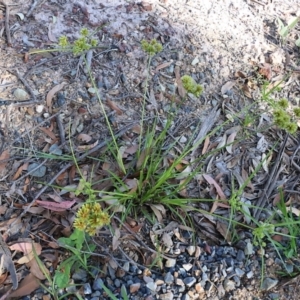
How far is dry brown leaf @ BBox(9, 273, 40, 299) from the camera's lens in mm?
1521

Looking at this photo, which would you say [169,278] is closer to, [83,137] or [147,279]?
[147,279]

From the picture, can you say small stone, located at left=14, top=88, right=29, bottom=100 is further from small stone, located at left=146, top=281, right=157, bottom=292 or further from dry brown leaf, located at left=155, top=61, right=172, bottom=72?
small stone, located at left=146, top=281, right=157, bottom=292

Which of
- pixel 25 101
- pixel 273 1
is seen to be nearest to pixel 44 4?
pixel 25 101

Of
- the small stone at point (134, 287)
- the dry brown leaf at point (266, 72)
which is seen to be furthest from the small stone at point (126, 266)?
the dry brown leaf at point (266, 72)

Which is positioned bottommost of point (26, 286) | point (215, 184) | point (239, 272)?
point (26, 286)

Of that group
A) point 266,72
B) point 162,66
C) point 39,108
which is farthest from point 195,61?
point 39,108

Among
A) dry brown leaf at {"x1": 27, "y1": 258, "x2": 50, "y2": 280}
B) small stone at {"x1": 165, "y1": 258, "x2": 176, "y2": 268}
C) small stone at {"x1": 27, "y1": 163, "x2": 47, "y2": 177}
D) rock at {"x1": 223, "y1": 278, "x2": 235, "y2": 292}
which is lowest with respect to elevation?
dry brown leaf at {"x1": 27, "y1": 258, "x2": 50, "y2": 280}

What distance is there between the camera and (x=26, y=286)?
1.54 metres

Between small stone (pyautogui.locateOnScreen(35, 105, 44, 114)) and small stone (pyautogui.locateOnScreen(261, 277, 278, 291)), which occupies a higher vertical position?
small stone (pyautogui.locateOnScreen(261, 277, 278, 291))

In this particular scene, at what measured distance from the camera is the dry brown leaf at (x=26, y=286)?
1521mm

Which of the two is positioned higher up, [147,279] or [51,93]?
[51,93]

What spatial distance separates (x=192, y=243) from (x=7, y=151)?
2.80 ft

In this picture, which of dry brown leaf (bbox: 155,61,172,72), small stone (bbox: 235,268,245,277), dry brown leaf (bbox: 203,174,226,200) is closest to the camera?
small stone (bbox: 235,268,245,277)

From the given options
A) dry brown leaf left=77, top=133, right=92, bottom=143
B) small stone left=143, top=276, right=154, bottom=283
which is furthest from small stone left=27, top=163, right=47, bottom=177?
small stone left=143, top=276, right=154, bottom=283
